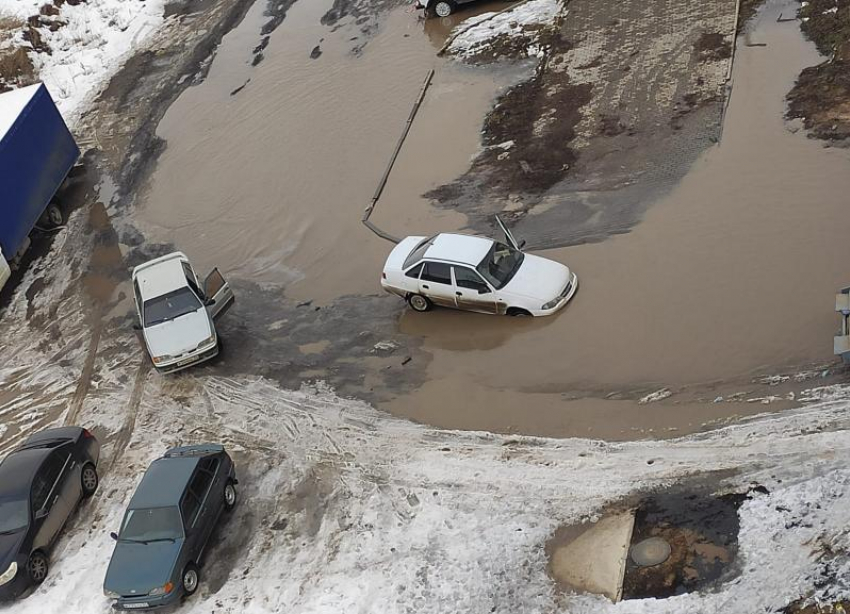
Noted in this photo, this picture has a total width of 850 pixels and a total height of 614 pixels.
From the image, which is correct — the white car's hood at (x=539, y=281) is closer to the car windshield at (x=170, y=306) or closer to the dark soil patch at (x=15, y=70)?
the car windshield at (x=170, y=306)

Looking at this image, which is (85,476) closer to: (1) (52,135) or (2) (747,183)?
(1) (52,135)

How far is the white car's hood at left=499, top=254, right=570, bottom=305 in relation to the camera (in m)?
16.1

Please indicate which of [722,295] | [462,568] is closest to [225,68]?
[722,295]

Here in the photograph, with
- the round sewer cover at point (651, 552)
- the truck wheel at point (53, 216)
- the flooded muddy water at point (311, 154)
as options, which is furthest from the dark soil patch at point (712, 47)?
the truck wheel at point (53, 216)

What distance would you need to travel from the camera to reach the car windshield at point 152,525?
1305 cm

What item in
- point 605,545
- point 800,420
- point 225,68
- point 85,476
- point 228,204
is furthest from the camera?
point 225,68

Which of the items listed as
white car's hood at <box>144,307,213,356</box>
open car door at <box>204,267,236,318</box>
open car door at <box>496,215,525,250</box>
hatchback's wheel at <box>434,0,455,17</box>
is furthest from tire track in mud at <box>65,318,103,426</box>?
hatchback's wheel at <box>434,0,455,17</box>

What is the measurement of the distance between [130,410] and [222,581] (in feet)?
17.9

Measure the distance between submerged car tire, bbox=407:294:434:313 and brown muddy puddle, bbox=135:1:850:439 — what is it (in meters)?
0.20

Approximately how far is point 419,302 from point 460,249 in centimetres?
144

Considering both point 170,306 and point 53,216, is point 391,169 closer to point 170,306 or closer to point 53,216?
point 170,306

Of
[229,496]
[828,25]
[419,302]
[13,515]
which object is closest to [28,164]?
[13,515]

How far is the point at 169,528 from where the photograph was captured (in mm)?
13094

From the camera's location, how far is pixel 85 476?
605 inches
